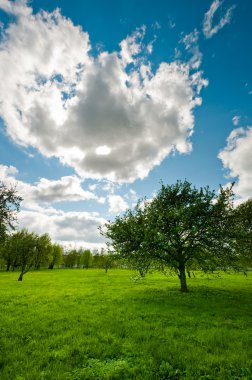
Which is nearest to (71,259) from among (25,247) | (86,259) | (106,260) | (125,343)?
(86,259)

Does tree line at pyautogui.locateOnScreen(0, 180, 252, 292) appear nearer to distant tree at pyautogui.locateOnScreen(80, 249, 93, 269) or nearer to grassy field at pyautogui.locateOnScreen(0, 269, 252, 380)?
grassy field at pyautogui.locateOnScreen(0, 269, 252, 380)

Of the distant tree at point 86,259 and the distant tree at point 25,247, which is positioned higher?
the distant tree at point 86,259

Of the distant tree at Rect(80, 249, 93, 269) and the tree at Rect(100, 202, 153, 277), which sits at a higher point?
the distant tree at Rect(80, 249, 93, 269)

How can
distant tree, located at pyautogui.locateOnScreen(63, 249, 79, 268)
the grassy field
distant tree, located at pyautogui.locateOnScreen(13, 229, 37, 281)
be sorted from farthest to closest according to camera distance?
1. distant tree, located at pyautogui.locateOnScreen(63, 249, 79, 268)
2. distant tree, located at pyautogui.locateOnScreen(13, 229, 37, 281)
3. the grassy field

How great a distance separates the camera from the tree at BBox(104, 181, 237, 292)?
997 inches

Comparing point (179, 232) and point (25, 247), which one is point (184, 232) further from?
point (25, 247)

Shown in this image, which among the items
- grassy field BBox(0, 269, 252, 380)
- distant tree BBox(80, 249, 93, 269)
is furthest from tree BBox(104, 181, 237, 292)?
distant tree BBox(80, 249, 93, 269)

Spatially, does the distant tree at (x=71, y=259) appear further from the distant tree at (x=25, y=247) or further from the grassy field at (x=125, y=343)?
the grassy field at (x=125, y=343)

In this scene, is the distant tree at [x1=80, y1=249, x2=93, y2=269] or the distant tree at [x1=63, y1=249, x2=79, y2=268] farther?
the distant tree at [x1=63, y1=249, x2=79, y2=268]

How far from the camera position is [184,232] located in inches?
1054

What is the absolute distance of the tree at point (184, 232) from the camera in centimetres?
2531

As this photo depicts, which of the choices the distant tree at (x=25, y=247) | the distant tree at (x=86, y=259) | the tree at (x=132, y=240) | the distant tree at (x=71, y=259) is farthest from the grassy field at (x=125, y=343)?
the distant tree at (x=71, y=259)

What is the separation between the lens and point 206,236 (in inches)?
1024

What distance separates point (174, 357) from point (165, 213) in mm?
17456
